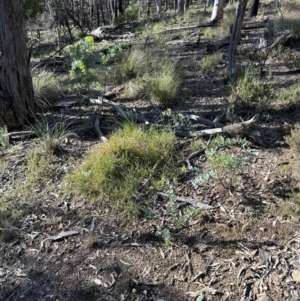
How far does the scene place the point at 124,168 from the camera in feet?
10.6

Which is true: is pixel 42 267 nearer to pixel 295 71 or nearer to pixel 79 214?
pixel 79 214

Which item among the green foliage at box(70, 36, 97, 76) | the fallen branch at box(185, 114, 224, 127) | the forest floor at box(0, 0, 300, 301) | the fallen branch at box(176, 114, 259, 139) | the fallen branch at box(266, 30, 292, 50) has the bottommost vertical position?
the forest floor at box(0, 0, 300, 301)

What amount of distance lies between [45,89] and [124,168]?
293 cm

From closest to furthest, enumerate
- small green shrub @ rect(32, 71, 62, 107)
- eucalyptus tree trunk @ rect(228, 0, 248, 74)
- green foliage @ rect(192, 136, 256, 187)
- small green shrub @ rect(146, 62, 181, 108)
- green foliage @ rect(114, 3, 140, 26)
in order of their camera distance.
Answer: green foliage @ rect(192, 136, 256, 187) → small green shrub @ rect(146, 62, 181, 108) → small green shrub @ rect(32, 71, 62, 107) → eucalyptus tree trunk @ rect(228, 0, 248, 74) → green foliage @ rect(114, 3, 140, 26)

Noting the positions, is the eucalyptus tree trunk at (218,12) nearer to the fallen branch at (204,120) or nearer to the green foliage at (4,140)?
the fallen branch at (204,120)

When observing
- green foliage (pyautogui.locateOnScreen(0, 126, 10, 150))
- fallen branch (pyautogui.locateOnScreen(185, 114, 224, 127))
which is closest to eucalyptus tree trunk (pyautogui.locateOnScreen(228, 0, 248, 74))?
fallen branch (pyautogui.locateOnScreen(185, 114, 224, 127))

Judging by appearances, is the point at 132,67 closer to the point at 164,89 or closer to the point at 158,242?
the point at 164,89

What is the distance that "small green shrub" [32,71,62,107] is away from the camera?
524cm

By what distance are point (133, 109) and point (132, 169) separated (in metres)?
1.56

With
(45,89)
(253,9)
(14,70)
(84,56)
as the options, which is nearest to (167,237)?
(14,70)

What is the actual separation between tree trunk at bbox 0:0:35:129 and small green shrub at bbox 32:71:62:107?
64cm

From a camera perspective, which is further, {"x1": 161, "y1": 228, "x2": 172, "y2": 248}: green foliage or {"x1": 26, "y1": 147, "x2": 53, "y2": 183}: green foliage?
{"x1": 26, "y1": 147, "x2": 53, "y2": 183}: green foliage

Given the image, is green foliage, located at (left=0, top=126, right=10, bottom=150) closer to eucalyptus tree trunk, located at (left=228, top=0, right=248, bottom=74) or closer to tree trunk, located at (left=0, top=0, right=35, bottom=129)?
tree trunk, located at (left=0, top=0, right=35, bottom=129)

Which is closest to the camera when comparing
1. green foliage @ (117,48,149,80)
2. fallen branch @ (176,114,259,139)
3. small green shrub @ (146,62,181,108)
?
fallen branch @ (176,114,259,139)
